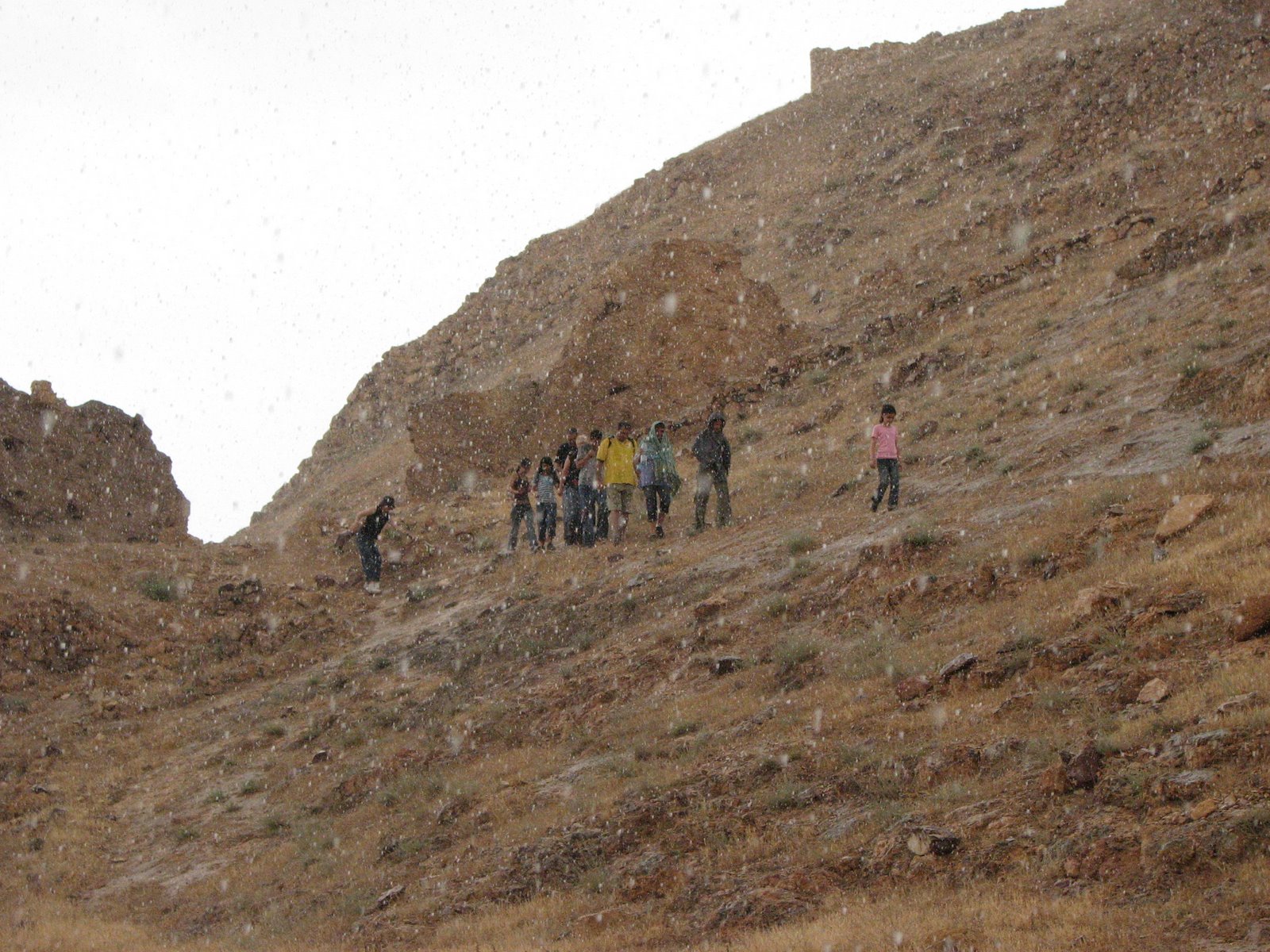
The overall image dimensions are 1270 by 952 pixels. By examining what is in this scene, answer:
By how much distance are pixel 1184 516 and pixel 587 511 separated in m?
10.2

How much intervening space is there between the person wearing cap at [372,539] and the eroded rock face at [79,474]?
5.41 meters

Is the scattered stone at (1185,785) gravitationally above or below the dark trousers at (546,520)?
below

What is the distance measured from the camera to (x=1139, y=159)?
99.4ft

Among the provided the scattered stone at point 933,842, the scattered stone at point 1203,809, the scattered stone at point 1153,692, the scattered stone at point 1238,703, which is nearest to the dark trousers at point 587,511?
the scattered stone at point 1153,692

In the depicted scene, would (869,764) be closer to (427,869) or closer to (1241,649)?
(1241,649)

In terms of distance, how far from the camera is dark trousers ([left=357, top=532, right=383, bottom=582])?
20.9m

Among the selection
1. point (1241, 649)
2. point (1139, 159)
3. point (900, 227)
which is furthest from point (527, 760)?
point (900, 227)

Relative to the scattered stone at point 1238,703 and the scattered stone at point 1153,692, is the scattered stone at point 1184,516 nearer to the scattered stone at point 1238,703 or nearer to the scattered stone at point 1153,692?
the scattered stone at point 1153,692

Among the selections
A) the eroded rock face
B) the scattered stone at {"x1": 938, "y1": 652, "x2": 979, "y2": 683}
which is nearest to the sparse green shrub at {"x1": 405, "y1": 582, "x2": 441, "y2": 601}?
the eroded rock face

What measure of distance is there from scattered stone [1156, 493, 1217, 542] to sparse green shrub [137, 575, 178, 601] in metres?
16.0

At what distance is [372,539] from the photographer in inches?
822

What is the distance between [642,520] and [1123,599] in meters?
11.7

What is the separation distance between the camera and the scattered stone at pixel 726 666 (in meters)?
11.8

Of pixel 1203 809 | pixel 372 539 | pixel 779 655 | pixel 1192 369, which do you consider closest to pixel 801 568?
pixel 779 655
